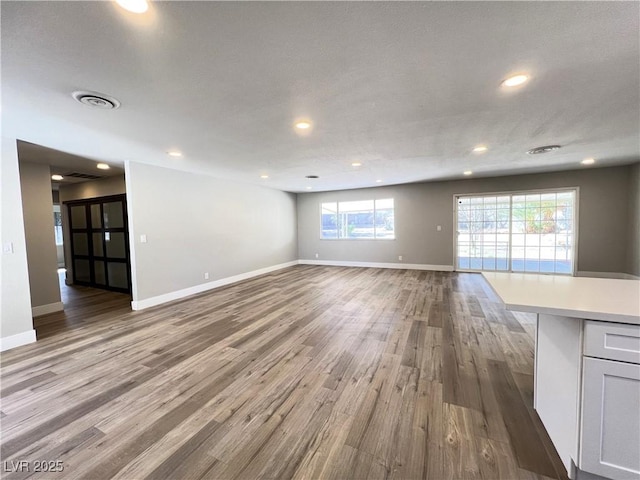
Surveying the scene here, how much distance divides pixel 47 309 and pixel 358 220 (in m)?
7.35

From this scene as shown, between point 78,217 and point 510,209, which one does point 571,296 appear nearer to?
point 510,209

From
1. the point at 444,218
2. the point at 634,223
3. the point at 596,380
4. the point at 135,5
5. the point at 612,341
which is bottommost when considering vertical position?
the point at 596,380

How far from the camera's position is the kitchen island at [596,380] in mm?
1216

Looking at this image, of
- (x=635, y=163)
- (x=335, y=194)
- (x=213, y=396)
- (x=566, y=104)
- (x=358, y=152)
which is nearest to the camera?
(x=213, y=396)

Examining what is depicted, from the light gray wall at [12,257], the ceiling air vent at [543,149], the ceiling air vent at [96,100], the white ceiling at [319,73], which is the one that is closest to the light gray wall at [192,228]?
the white ceiling at [319,73]

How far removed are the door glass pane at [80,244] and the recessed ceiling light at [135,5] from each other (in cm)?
661

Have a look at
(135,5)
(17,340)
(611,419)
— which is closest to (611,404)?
(611,419)

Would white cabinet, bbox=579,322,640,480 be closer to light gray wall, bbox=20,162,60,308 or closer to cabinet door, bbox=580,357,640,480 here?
cabinet door, bbox=580,357,640,480

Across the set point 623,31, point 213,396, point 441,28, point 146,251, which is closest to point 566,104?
point 623,31

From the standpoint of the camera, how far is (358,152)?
4031mm

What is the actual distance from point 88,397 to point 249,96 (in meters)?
2.84

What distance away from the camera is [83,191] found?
6125 mm

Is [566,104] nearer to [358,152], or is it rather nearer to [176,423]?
[358,152]

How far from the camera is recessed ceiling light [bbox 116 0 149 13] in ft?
4.11
